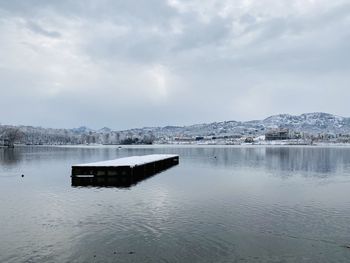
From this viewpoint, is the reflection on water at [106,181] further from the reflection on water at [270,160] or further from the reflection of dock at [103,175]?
the reflection on water at [270,160]

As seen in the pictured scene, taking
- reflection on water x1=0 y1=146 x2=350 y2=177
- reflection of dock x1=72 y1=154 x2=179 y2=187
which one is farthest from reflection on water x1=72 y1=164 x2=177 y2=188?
reflection on water x1=0 y1=146 x2=350 y2=177

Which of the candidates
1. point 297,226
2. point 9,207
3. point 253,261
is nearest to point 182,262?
point 253,261

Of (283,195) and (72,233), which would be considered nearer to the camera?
(72,233)

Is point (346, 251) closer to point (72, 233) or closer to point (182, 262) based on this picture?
point (182, 262)

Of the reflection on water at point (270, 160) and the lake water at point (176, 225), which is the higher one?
the reflection on water at point (270, 160)

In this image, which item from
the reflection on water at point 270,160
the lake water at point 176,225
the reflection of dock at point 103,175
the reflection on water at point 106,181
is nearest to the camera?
the lake water at point 176,225

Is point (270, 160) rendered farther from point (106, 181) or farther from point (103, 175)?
point (106, 181)

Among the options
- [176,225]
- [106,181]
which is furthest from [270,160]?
[176,225]

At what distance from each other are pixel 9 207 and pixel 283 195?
26119mm

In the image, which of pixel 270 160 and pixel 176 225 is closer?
pixel 176 225

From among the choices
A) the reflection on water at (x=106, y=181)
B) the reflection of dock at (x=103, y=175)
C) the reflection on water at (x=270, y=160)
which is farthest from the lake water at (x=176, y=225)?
the reflection on water at (x=270, y=160)

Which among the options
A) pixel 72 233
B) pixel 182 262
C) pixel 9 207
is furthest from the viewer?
pixel 9 207

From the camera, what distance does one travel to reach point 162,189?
43.7m

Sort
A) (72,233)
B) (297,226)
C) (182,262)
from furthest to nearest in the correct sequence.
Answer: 1. (297,226)
2. (72,233)
3. (182,262)
